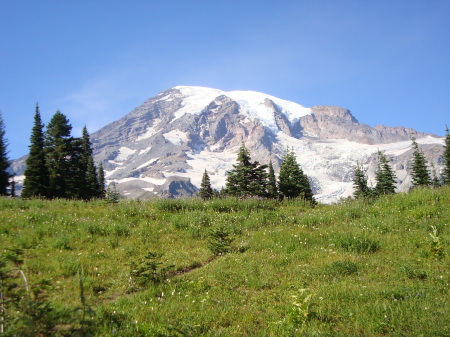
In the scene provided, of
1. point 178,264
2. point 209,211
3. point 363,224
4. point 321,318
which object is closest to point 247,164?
point 209,211

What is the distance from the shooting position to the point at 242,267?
26.0ft

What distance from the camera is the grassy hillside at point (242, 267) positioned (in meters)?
5.16

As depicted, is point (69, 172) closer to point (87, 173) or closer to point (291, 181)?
point (87, 173)

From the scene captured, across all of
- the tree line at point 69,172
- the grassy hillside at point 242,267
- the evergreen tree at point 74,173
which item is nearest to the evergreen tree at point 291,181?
the tree line at point 69,172

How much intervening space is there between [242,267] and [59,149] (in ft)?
143

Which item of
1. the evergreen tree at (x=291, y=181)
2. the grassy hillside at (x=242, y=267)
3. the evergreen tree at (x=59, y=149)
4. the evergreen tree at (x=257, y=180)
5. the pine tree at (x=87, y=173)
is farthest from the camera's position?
the pine tree at (x=87, y=173)

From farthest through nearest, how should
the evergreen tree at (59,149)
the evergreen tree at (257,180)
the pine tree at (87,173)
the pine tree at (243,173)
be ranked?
the pine tree at (87,173)
the evergreen tree at (59,149)
the pine tree at (243,173)
the evergreen tree at (257,180)

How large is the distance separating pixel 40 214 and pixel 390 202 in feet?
44.8

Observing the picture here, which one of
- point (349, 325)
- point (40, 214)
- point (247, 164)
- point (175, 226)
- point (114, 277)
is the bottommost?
point (349, 325)

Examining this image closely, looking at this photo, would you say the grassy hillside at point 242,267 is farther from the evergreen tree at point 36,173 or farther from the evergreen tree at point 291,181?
the evergreen tree at point 36,173

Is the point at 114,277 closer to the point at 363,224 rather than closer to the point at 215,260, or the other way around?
the point at 215,260

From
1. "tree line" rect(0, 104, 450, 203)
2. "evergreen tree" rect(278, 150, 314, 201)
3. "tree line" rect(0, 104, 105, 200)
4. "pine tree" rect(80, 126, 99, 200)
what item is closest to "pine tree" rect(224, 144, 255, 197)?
"tree line" rect(0, 104, 450, 203)

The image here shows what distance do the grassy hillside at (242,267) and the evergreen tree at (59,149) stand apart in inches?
1299

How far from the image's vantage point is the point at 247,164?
129 feet
